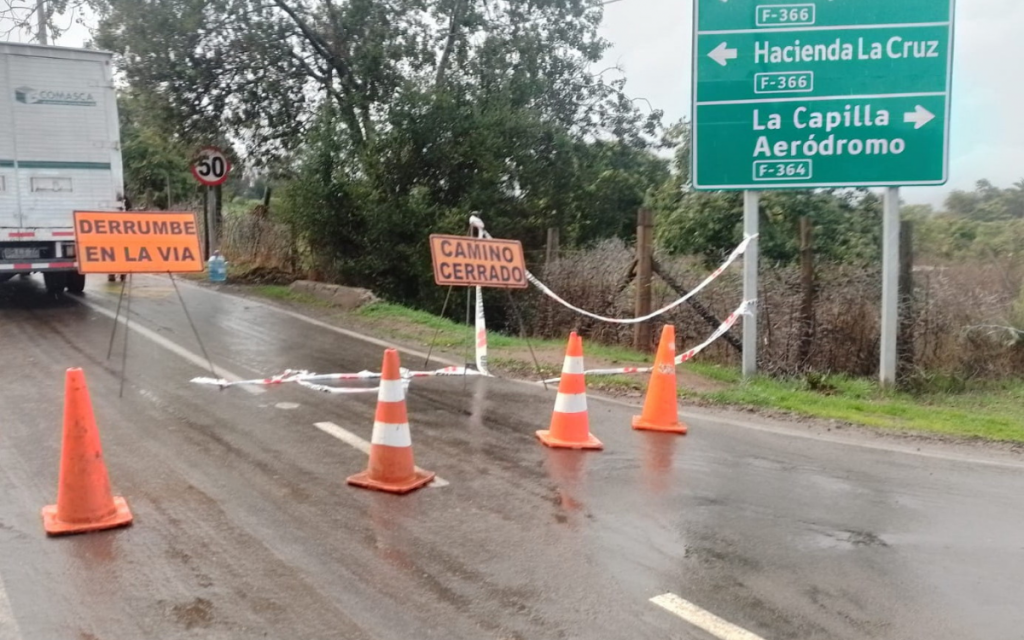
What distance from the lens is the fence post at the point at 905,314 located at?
9.66 meters

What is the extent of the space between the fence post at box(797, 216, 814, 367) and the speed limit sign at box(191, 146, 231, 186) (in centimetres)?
1201

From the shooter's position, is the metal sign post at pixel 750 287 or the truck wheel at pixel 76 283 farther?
the truck wheel at pixel 76 283

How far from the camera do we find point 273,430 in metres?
6.83

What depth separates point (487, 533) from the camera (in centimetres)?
486

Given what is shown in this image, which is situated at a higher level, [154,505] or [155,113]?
[155,113]

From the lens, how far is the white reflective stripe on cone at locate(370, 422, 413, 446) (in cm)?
555

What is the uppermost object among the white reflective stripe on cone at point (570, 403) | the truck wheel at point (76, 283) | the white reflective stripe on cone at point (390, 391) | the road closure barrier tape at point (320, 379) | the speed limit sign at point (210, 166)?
the speed limit sign at point (210, 166)

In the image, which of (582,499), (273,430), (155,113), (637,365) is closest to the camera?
(582,499)

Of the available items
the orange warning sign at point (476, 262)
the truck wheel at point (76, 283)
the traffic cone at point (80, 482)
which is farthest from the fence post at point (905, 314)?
the truck wheel at point (76, 283)

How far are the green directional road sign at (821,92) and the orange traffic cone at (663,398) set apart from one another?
311cm

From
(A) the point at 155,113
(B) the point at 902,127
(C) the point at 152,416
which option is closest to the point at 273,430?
(C) the point at 152,416

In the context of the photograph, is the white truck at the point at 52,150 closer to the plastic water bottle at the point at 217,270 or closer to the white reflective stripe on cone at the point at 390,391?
the plastic water bottle at the point at 217,270

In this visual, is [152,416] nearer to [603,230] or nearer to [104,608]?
[104,608]

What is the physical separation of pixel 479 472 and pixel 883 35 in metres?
6.69
